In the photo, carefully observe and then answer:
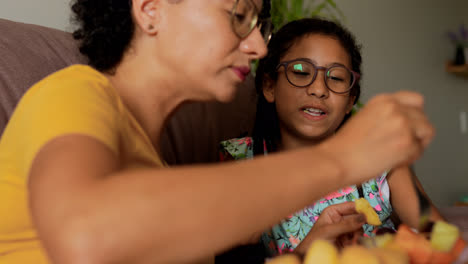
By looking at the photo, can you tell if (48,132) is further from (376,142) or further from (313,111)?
(313,111)

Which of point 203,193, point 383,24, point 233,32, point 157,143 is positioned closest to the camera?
point 203,193

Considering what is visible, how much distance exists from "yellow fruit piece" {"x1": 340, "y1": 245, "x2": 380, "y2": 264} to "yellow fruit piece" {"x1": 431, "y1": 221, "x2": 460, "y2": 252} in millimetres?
146

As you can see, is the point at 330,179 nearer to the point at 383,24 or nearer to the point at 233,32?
the point at 233,32

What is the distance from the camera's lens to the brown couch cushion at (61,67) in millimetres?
914

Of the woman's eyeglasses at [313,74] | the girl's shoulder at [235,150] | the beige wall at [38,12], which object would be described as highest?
the beige wall at [38,12]

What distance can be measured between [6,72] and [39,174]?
0.57m

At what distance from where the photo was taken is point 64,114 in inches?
19.2

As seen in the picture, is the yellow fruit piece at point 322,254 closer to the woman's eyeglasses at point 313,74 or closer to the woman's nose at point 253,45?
the woman's nose at point 253,45

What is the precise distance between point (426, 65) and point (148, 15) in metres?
3.55

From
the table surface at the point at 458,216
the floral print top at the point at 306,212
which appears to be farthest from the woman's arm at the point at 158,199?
the table surface at the point at 458,216

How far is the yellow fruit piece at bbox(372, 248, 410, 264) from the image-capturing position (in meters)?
0.47

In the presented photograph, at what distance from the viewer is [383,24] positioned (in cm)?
331

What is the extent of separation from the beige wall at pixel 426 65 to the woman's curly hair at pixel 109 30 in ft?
7.48

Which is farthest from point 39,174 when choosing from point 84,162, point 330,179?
point 330,179
